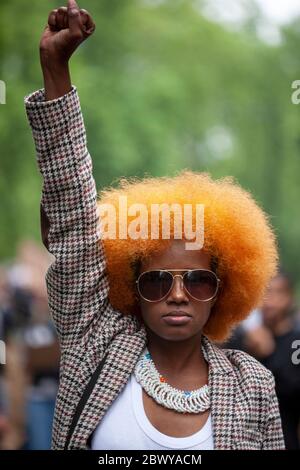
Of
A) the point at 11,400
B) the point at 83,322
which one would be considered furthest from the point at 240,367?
the point at 11,400

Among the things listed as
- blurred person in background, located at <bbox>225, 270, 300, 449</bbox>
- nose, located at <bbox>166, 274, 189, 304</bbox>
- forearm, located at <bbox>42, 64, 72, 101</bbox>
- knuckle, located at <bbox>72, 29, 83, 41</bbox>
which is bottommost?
blurred person in background, located at <bbox>225, 270, 300, 449</bbox>

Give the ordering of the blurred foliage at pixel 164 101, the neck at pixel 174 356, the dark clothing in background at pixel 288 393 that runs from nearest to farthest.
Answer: the neck at pixel 174 356 → the dark clothing in background at pixel 288 393 → the blurred foliage at pixel 164 101

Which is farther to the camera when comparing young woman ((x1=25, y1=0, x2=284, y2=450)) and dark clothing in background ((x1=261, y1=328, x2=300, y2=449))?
dark clothing in background ((x1=261, y1=328, x2=300, y2=449))

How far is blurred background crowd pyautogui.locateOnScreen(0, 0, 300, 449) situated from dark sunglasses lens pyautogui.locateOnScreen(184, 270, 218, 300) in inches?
86.4

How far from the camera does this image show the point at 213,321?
3873 millimetres

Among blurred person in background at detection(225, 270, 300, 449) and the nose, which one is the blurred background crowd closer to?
blurred person in background at detection(225, 270, 300, 449)

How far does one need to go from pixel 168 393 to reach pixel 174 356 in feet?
0.53

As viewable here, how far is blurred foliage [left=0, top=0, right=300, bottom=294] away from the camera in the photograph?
17672 millimetres

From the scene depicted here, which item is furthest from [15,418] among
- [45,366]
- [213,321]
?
[213,321]

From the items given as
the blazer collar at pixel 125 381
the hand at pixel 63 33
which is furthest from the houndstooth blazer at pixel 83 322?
the hand at pixel 63 33

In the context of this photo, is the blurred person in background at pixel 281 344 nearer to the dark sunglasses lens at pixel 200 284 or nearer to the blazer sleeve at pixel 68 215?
the dark sunglasses lens at pixel 200 284

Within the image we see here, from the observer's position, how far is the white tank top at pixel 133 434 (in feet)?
11.2

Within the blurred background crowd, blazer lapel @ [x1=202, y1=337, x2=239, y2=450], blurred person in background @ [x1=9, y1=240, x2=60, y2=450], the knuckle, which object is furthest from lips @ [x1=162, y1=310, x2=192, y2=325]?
blurred person in background @ [x1=9, y1=240, x2=60, y2=450]
